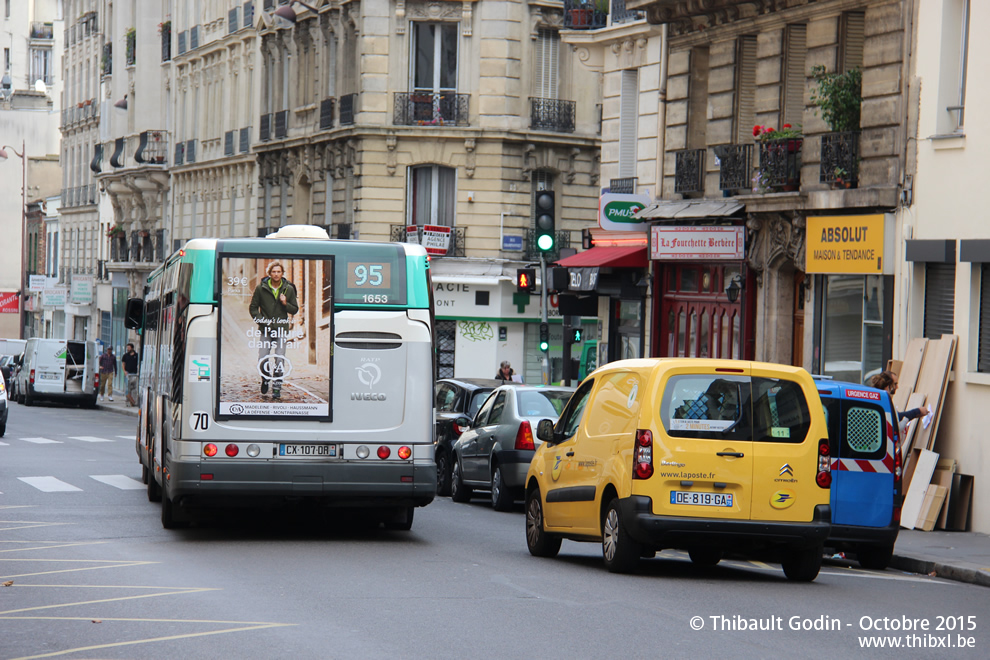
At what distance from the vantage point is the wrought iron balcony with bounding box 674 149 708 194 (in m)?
27.0

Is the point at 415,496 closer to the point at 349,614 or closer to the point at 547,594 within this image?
the point at 547,594

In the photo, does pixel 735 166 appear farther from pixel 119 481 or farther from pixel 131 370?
pixel 131 370

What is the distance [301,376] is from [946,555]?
650cm

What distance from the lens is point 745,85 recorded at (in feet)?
86.0

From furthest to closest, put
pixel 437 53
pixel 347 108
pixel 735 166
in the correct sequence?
pixel 347 108
pixel 437 53
pixel 735 166

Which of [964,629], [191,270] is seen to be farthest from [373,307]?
[964,629]

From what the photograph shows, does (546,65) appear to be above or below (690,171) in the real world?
above

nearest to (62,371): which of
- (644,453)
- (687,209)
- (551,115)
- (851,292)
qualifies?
(551,115)

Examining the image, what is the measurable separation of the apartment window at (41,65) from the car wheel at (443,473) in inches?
3374

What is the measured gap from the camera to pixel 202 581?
1168cm

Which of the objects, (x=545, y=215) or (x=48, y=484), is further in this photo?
(x=545, y=215)

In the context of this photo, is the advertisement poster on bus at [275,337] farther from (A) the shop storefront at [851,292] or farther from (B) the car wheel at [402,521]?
(A) the shop storefront at [851,292]

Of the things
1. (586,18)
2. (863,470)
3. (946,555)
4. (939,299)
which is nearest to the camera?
(863,470)

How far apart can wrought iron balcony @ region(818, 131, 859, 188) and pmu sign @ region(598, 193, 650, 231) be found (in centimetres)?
577
